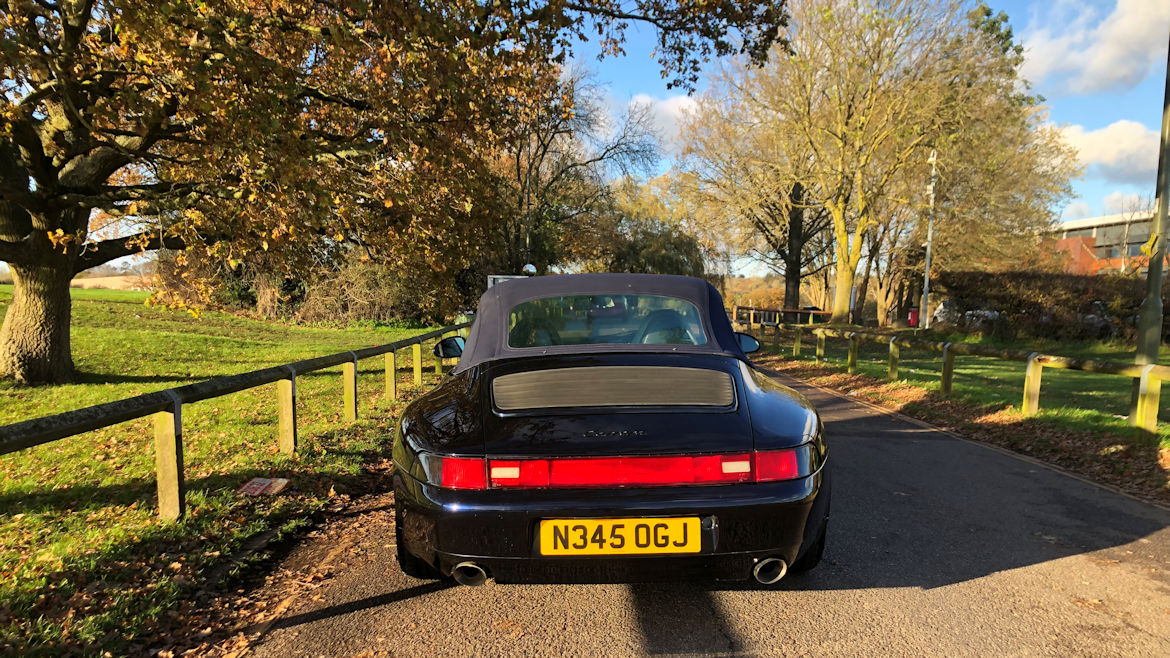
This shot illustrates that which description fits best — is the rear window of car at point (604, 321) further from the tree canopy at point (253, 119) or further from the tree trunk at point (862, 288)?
the tree trunk at point (862, 288)

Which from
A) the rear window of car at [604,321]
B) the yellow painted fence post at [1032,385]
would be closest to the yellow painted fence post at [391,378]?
the rear window of car at [604,321]

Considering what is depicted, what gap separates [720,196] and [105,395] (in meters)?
22.3

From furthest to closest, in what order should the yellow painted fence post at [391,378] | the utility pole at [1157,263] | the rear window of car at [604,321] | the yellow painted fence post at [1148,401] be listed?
1. the yellow painted fence post at [391,378]
2. the utility pole at [1157,263]
3. the yellow painted fence post at [1148,401]
4. the rear window of car at [604,321]

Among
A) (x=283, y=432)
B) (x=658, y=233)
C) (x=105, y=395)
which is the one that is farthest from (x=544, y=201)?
(x=283, y=432)

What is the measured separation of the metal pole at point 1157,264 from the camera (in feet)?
20.3

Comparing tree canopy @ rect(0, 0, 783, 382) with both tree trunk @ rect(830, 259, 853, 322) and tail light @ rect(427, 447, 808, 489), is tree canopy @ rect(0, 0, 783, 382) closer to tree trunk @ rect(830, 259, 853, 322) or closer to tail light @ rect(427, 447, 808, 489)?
tail light @ rect(427, 447, 808, 489)

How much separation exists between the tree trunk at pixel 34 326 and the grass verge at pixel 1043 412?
13013mm

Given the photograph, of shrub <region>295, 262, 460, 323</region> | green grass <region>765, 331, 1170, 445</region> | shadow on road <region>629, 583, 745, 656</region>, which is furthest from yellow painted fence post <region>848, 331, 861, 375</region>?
shrub <region>295, 262, 460, 323</region>

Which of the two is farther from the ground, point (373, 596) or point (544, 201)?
point (544, 201)

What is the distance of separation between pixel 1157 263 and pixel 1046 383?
6.11m

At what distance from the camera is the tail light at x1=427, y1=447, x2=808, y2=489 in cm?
236

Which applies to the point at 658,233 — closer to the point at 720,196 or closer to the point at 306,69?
the point at 720,196

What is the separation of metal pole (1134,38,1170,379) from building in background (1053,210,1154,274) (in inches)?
716

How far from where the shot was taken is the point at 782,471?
2.44 metres
